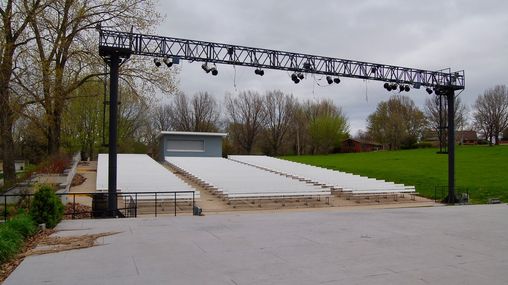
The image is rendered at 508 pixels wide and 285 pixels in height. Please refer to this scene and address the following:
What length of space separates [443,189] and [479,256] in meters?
21.7

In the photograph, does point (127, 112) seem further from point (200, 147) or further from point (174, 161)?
point (174, 161)

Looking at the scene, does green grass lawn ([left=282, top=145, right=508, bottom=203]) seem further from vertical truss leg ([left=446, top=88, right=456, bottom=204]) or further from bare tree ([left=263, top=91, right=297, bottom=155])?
bare tree ([left=263, top=91, right=297, bottom=155])

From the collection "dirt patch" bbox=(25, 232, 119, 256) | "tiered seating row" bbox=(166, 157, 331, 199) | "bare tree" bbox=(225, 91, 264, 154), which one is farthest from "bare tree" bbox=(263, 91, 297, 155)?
"dirt patch" bbox=(25, 232, 119, 256)

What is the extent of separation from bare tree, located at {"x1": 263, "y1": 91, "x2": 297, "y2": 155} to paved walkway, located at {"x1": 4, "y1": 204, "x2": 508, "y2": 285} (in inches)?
2727

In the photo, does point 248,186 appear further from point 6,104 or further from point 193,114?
point 193,114

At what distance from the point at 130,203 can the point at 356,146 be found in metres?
73.9

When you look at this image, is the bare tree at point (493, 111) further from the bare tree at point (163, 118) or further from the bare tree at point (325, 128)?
the bare tree at point (163, 118)

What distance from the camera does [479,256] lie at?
27.0 ft

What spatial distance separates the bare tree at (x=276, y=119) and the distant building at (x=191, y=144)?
34.4 m

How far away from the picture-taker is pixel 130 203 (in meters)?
19.3

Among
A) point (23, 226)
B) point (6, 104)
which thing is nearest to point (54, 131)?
point (6, 104)

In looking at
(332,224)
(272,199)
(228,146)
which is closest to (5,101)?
(272,199)

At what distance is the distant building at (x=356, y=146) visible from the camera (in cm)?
8603

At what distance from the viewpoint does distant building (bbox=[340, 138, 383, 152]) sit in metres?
86.0
